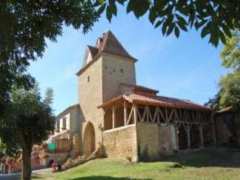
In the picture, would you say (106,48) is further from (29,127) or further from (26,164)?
(26,164)

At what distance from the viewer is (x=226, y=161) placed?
16875 millimetres

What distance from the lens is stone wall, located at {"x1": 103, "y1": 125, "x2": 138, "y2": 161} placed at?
2005cm

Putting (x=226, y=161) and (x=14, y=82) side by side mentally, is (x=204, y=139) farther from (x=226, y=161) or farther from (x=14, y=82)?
(x=14, y=82)

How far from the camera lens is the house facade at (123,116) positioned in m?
20.5

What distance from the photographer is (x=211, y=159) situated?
58.4 feet

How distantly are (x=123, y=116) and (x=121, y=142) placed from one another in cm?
332

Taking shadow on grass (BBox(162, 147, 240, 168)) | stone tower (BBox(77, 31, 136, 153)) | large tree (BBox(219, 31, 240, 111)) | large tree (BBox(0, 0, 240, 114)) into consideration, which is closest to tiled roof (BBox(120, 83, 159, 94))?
stone tower (BBox(77, 31, 136, 153))

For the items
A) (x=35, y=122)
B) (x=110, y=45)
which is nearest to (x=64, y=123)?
(x=110, y=45)

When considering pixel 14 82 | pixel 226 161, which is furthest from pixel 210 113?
pixel 14 82

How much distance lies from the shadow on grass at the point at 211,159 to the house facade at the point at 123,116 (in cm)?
233

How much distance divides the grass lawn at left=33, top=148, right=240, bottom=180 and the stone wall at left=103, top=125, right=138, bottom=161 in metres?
1.17

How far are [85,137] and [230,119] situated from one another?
13.5 metres

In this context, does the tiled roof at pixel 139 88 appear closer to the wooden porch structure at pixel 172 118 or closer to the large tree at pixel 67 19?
the wooden porch structure at pixel 172 118

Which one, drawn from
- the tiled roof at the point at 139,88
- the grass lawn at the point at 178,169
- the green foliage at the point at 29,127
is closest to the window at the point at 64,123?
the tiled roof at the point at 139,88
